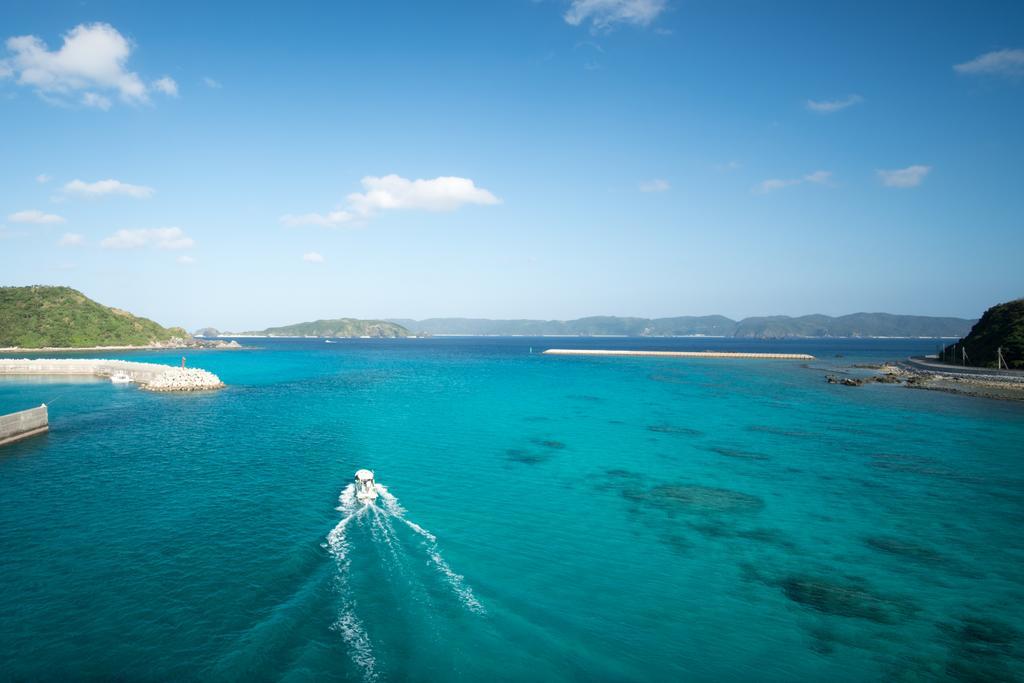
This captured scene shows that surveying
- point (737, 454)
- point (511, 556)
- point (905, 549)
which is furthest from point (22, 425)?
point (905, 549)

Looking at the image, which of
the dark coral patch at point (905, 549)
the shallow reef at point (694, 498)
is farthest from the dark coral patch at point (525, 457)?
the dark coral patch at point (905, 549)

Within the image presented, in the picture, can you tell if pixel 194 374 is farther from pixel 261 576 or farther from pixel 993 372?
pixel 993 372

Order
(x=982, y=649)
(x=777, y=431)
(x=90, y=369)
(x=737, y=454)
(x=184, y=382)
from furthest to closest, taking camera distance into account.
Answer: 1. (x=90, y=369)
2. (x=184, y=382)
3. (x=777, y=431)
4. (x=737, y=454)
5. (x=982, y=649)

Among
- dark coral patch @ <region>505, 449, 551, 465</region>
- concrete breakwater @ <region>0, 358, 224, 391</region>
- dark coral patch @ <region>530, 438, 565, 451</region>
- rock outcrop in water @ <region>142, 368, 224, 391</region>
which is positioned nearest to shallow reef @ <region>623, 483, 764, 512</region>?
dark coral patch @ <region>505, 449, 551, 465</region>

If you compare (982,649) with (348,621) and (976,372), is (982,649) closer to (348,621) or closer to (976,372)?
(348,621)

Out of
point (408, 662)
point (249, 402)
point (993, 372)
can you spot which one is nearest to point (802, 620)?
point (408, 662)

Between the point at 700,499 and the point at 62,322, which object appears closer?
the point at 700,499

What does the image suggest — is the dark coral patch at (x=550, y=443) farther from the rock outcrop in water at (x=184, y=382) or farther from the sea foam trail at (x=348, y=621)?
the rock outcrop in water at (x=184, y=382)
